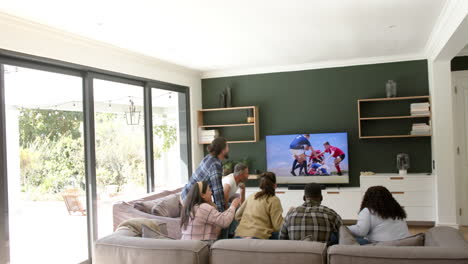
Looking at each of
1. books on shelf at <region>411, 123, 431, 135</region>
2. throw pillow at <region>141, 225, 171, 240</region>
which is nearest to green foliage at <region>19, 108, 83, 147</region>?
throw pillow at <region>141, 225, 171, 240</region>

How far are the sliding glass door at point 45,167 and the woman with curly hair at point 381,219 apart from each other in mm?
3062

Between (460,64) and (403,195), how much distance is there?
216cm

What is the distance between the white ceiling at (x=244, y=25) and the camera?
3697mm

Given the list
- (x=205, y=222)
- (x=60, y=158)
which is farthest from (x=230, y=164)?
(x=205, y=222)

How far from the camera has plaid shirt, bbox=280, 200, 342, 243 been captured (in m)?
2.94

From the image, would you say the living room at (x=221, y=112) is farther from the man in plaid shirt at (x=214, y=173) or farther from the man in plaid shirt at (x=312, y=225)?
the man in plaid shirt at (x=214, y=173)

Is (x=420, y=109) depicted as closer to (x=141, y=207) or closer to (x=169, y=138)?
(x=169, y=138)

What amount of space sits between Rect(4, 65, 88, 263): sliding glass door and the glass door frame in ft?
0.20

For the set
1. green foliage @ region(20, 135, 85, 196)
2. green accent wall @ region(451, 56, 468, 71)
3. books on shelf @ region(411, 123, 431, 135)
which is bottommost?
green foliage @ region(20, 135, 85, 196)

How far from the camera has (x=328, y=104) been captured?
7.02 metres

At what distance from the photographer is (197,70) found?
732 centimetres

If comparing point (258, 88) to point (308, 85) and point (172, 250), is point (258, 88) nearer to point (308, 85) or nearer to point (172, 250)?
point (308, 85)

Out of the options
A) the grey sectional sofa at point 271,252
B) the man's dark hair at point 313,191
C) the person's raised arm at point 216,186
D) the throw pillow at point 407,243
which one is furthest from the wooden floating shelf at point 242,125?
the throw pillow at point 407,243

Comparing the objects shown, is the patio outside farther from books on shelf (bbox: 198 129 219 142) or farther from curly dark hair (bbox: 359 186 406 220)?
curly dark hair (bbox: 359 186 406 220)
